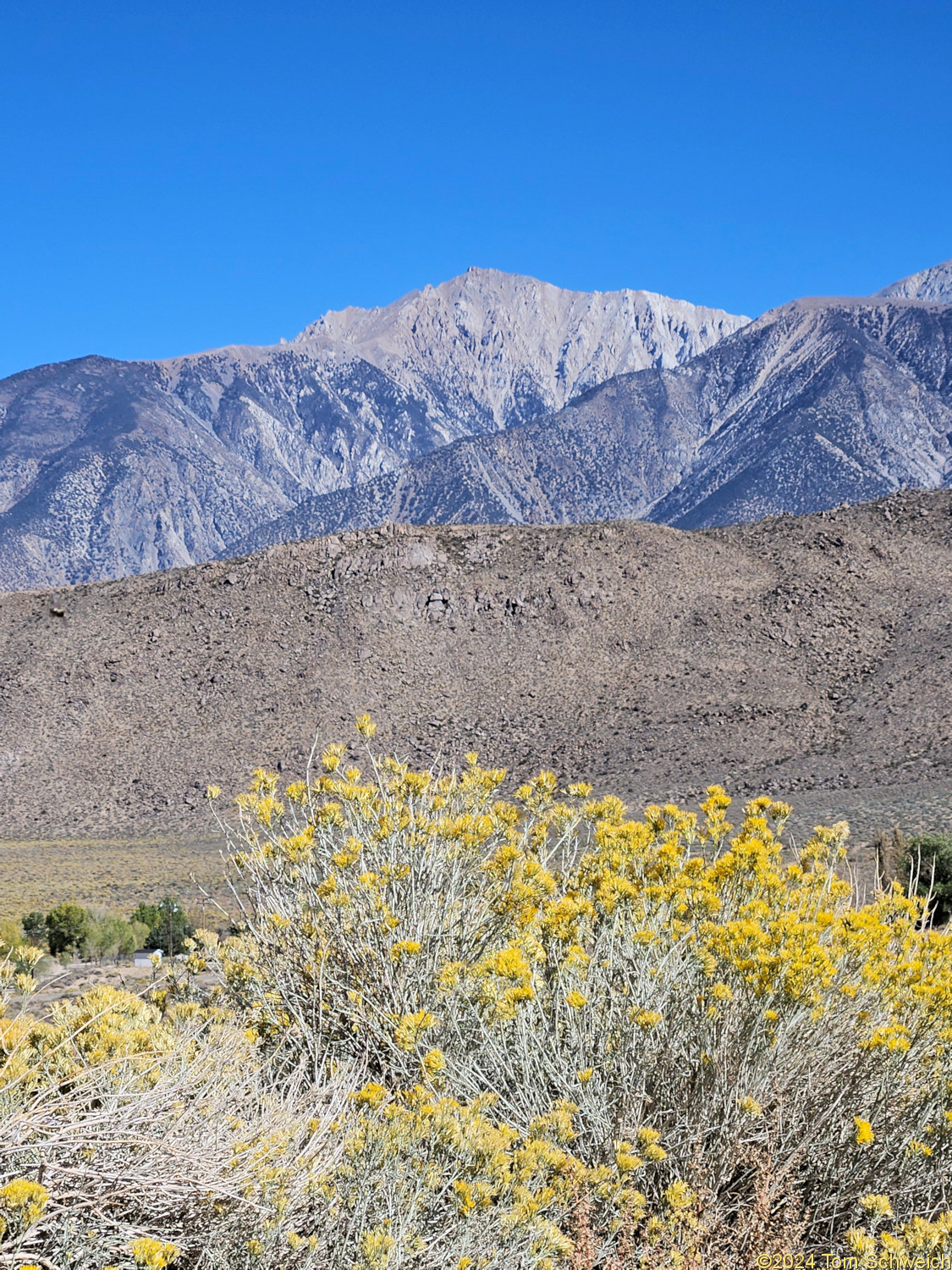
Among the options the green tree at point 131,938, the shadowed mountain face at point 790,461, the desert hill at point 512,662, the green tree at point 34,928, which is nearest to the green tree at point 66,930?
the green tree at point 34,928

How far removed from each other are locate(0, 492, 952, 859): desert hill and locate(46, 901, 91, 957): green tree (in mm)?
13799

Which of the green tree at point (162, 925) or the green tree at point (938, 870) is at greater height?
the green tree at point (938, 870)

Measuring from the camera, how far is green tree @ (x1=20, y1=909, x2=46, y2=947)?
17609 millimetres

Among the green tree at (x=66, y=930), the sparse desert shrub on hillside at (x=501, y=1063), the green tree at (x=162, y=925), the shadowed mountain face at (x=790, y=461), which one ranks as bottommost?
the green tree at (x=162, y=925)

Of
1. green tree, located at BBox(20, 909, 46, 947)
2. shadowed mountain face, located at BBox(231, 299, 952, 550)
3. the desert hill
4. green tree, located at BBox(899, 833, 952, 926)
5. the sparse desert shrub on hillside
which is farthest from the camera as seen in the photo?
shadowed mountain face, located at BBox(231, 299, 952, 550)

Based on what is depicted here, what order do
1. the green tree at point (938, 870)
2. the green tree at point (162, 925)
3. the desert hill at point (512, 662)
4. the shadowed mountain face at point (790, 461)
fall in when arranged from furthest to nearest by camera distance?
the shadowed mountain face at point (790, 461) < the desert hill at point (512, 662) < the green tree at point (162, 925) < the green tree at point (938, 870)

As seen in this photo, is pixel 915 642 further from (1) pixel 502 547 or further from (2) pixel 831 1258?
(2) pixel 831 1258

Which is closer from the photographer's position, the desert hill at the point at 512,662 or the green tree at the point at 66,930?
the green tree at the point at 66,930

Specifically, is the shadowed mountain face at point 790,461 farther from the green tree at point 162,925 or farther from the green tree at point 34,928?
the green tree at point 34,928

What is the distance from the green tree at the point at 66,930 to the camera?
58.1ft

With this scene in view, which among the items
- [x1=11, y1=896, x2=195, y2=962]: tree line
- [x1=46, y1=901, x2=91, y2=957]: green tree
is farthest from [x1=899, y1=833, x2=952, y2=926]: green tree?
[x1=46, y1=901, x2=91, y2=957]: green tree

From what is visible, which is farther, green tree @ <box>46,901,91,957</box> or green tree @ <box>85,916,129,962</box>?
green tree @ <box>46,901,91,957</box>

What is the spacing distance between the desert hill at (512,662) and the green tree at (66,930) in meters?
13.8

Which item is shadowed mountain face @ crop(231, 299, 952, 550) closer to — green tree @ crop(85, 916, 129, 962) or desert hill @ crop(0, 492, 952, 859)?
desert hill @ crop(0, 492, 952, 859)
